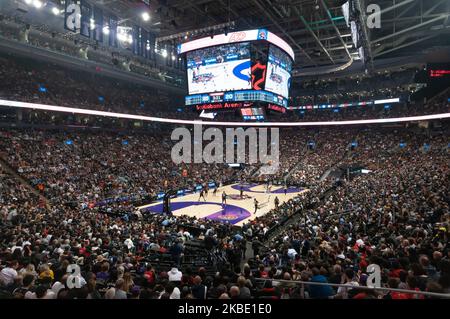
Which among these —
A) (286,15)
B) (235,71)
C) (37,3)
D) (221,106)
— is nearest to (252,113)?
(221,106)

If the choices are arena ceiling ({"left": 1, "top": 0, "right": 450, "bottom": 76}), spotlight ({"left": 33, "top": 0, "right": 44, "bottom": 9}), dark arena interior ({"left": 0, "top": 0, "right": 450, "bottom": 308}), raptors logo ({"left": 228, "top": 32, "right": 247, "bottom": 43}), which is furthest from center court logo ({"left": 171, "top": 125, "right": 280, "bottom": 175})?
raptors logo ({"left": 228, "top": 32, "right": 247, "bottom": 43})

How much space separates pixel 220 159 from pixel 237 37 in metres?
28.3

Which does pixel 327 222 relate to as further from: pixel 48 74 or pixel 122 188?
pixel 48 74

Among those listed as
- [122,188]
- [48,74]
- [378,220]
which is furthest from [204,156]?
[378,220]

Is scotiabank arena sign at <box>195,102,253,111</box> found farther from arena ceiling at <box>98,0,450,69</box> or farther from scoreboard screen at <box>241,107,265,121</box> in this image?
arena ceiling at <box>98,0,450,69</box>

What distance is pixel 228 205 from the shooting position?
26.7 m

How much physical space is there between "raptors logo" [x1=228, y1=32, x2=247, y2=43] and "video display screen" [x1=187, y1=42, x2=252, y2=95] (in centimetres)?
34

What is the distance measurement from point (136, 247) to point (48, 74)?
3381 centimetres

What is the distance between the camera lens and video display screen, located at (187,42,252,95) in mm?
19438

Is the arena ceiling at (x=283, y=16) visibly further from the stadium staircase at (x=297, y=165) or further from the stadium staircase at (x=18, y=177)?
the stadium staircase at (x=297, y=165)

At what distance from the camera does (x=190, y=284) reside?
6234 mm

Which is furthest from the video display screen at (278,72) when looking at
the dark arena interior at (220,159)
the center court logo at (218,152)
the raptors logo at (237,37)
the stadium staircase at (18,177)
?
the center court logo at (218,152)

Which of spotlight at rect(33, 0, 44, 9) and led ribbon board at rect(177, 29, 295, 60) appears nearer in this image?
led ribbon board at rect(177, 29, 295, 60)
